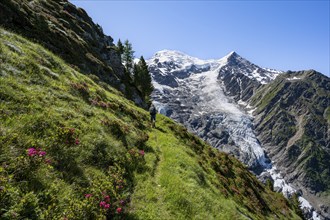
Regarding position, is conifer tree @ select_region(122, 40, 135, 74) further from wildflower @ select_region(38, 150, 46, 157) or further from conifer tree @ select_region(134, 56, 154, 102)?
wildflower @ select_region(38, 150, 46, 157)

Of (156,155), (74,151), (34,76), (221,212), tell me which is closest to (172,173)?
(156,155)

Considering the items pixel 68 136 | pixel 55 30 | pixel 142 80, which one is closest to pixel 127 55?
pixel 142 80

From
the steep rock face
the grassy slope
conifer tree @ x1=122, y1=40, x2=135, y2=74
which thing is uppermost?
conifer tree @ x1=122, y1=40, x2=135, y2=74

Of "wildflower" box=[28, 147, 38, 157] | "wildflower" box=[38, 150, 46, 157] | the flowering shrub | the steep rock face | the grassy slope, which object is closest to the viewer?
the grassy slope

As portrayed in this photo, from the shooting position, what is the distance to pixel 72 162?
12781mm

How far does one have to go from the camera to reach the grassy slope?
32.3ft

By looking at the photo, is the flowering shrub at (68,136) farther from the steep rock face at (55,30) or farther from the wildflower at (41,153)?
the steep rock face at (55,30)

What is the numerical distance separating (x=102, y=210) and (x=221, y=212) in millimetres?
9834

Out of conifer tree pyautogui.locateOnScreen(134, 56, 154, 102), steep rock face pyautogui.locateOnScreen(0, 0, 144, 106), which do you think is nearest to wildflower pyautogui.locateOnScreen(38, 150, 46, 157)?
steep rock face pyautogui.locateOnScreen(0, 0, 144, 106)

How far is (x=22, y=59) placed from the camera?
18.0 metres

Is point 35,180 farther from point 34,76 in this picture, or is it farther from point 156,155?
point 156,155

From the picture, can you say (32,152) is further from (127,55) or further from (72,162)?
(127,55)

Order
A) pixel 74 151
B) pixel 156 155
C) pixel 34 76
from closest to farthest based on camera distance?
1. pixel 74 151
2. pixel 34 76
3. pixel 156 155

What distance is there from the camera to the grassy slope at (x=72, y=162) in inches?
387
